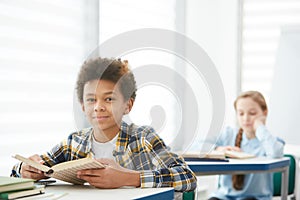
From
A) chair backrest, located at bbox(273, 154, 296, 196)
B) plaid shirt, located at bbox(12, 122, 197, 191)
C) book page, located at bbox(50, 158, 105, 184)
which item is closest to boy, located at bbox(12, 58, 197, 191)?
plaid shirt, located at bbox(12, 122, 197, 191)

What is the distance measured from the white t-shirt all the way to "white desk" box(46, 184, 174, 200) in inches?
6.1

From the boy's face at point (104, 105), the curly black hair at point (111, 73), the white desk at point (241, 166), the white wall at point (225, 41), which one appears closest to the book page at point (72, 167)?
the boy's face at point (104, 105)

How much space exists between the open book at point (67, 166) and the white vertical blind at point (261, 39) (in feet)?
10.8

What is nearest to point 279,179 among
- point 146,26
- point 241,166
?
point 241,166

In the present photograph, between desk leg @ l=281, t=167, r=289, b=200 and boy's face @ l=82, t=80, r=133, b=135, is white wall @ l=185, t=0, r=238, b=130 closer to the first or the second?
desk leg @ l=281, t=167, r=289, b=200

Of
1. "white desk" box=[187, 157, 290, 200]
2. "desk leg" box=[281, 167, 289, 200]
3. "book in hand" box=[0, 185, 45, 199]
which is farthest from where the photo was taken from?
"desk leg" box=[281, 167, 289, 200]

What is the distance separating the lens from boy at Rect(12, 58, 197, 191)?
6.07 feet

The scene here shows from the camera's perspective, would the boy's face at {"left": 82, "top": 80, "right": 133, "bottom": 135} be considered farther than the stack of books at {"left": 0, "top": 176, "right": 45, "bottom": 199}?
Yes

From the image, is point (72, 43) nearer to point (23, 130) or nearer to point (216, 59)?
point (23, 130)

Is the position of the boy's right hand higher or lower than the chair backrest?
higher

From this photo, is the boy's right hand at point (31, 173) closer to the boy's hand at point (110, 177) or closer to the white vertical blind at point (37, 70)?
the boy's hand at point (110, 177)

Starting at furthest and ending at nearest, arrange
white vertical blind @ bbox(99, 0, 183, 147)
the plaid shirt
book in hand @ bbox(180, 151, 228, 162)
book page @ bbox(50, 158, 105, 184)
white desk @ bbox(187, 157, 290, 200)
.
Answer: book in hand @ bbox(180, 151, 228, 162) → white desk @ bbox(187, 157, 290, 200) → white vertical blind @ bbox(99, 0, 183, 147) → the plaid shirt → book page @ bbox(50, 158, 105, 184)

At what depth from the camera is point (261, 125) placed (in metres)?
3.43

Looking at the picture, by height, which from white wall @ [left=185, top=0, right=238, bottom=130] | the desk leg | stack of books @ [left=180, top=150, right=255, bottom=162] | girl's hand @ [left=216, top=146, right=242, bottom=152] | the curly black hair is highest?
white wall @ [left=185, top=0, right=238, bottom=130]
